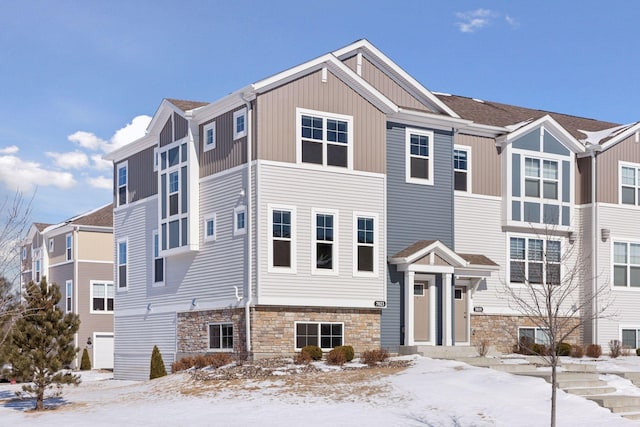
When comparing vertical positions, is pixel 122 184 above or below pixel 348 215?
above

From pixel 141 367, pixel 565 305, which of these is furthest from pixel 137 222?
pixel 565 305

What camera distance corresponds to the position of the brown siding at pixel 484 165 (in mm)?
32625

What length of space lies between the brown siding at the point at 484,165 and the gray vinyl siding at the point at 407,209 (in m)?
1.71

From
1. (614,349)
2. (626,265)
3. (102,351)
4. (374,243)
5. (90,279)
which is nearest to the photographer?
(374,243)

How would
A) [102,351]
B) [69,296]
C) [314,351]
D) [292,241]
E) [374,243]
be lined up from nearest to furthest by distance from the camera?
1. [314,351]
2. [292,241]
3. [374,243]
4. [102,351]
5. [69,296]

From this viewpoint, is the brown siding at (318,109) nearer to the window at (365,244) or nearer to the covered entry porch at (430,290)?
the window at (365,244)

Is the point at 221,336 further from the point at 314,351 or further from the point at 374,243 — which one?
the point at 374,243

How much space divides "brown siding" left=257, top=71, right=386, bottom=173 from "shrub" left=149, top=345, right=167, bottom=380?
8.66 m

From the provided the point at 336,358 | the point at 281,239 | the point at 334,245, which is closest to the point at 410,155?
the point at 334,245

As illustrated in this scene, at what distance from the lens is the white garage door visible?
48594 mm

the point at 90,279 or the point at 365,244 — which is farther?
the point at 90,279

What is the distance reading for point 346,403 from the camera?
2106 centimetres

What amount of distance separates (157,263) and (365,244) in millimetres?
8651

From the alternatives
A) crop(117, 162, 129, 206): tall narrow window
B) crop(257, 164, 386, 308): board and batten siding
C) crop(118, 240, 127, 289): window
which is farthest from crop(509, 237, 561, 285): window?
crop(117, 162, 129, 206): tall narrow window
